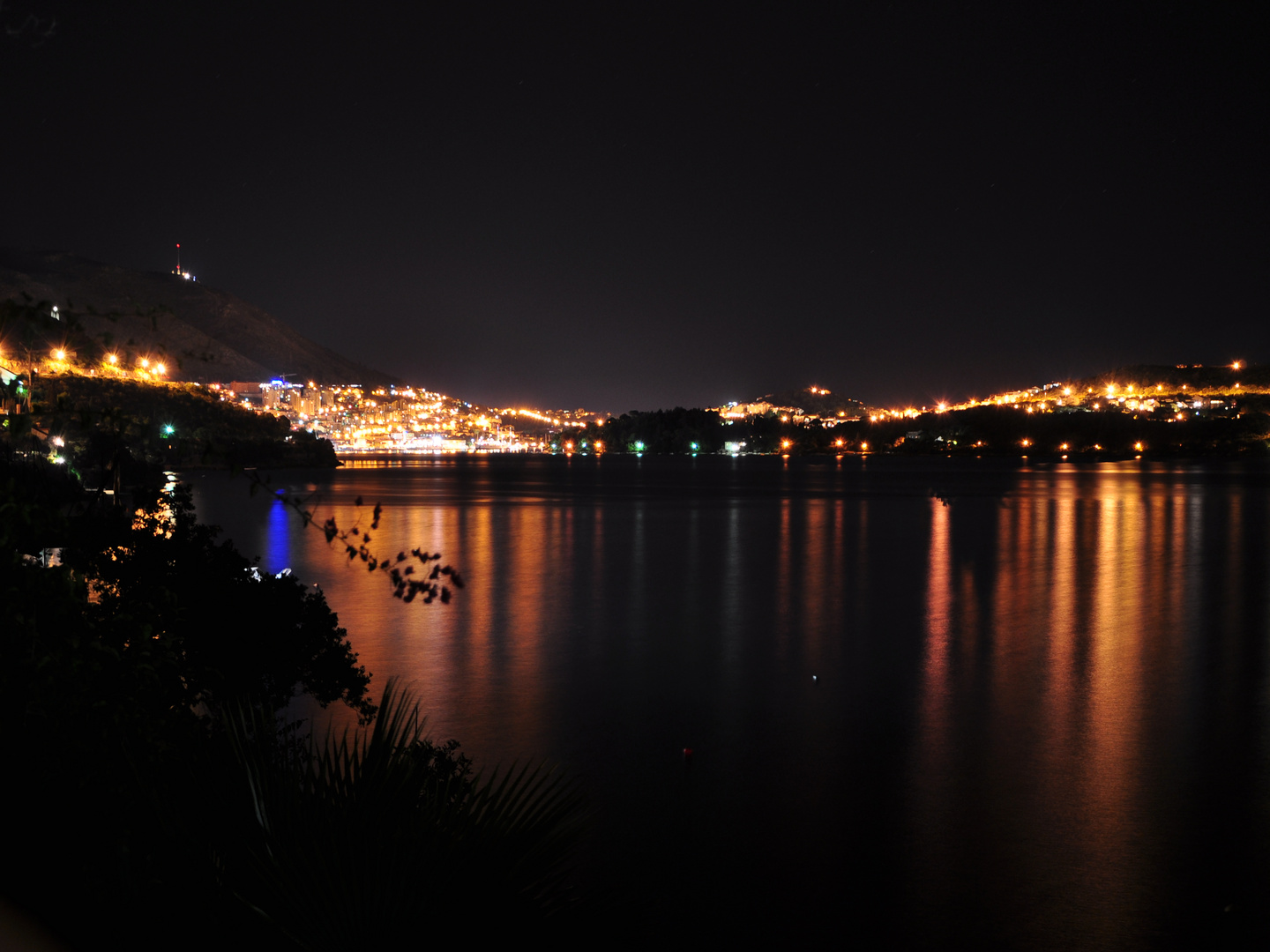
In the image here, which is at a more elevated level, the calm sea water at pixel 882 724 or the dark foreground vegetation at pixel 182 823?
the dark foreground vegetation at pixel 182 823

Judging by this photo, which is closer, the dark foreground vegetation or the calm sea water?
the dark foreground vegetation

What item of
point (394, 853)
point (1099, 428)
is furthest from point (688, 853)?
point (1099, 428)

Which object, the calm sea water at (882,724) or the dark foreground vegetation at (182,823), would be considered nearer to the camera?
the dark foreground vegetation at (182,823)

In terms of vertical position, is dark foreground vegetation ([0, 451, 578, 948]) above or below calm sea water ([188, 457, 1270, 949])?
above

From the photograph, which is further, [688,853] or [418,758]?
[688,853]

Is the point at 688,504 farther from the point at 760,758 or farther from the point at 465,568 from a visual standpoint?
the point at 760,758

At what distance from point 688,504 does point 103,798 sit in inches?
1864

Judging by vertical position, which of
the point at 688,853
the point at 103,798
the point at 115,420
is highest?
the point at 115,420

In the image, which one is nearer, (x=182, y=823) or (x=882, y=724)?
(x=182, y=823)

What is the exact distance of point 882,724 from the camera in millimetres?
10180

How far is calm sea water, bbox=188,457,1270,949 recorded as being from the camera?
247 inches

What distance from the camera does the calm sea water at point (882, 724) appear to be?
6.28 metres

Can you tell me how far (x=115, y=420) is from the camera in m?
3.50

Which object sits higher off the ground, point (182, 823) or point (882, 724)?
point (182, 823)
